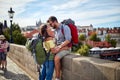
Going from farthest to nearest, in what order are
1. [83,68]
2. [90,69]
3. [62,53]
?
1. [62,53]
2. [83,68]
3. [90,69]

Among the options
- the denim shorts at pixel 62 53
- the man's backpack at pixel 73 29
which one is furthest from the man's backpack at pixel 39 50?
the man's backpack at pixel 73 29

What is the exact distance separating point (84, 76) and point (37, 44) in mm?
1341

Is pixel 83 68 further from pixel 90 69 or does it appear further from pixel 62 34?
pixel 62 34

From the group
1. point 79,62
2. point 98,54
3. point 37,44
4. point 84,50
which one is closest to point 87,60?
point 79,62

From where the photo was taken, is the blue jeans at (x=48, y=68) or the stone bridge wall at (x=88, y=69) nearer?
the stone bridge wall at (x=88, y=69)

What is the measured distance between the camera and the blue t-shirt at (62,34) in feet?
14.0

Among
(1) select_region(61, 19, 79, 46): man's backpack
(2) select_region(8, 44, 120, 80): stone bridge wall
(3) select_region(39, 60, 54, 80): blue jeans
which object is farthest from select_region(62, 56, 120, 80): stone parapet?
(1) select_region(61, 19, 79, 46): man's backpack

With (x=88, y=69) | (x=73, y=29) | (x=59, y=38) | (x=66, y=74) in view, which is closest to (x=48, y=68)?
(x=66, y=74)

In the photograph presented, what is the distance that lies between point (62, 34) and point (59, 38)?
0.39 ft

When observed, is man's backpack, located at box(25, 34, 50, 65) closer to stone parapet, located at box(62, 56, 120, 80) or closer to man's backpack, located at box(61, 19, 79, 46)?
stone parapet, located at box(62, 56, 120, 80)

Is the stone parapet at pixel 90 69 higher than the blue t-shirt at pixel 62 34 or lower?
lower

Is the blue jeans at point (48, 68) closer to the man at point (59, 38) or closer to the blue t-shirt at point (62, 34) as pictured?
the man at point (59, 38)

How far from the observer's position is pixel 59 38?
4.58 metres

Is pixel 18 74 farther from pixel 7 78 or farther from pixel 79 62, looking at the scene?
pixel 79 62
